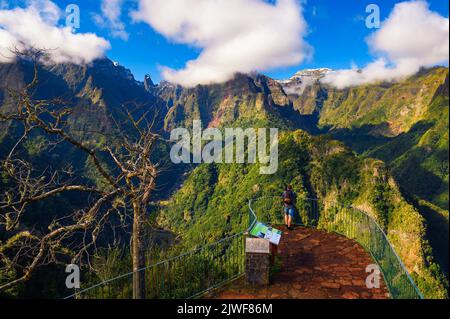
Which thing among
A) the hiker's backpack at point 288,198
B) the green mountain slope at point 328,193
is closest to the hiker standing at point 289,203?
the hiker's backpack at point 288,198

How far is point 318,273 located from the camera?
9.57m

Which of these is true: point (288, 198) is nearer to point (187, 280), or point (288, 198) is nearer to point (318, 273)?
point (318, 273)

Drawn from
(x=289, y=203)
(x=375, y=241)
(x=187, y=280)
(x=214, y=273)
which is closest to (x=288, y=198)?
(x=289, y=203)

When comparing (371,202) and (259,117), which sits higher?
(259,117)

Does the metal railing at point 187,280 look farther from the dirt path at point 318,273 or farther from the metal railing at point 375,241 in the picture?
the metal railing at point 375,241

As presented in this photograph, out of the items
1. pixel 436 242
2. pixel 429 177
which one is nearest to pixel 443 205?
pixel 429 177

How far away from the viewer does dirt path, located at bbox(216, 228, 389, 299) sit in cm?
838

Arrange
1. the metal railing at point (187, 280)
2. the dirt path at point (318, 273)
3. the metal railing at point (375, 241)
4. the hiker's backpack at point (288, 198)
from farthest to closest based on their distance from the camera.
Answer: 1. the hiker's backpack at point (288, 198)
2. the metal railing at point (187, 280)
3. the dirt path at point (318, 273)
4. the metal railing at point (375, 241)

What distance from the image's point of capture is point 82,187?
892cm

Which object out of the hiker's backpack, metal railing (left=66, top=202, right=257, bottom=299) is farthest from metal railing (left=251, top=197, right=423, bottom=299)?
metal railing (left=66, top=202, right=257, bottom=299)

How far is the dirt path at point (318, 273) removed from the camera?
8375mm

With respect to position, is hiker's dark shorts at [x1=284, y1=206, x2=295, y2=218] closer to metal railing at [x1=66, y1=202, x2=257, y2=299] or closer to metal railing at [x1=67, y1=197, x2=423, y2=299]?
metal railing at [x1=67, y1=197, x2=423, y2=299]
